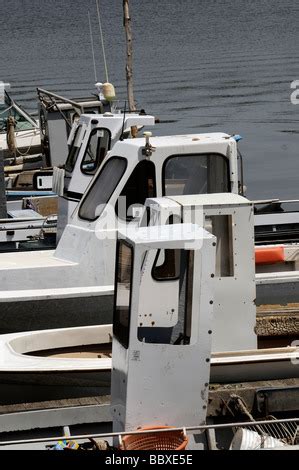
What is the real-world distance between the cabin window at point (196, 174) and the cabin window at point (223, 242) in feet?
6.29

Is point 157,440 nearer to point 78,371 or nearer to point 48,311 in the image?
point 78,371

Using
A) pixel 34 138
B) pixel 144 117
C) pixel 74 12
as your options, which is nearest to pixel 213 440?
pixel 144 117

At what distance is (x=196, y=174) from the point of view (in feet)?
40.5

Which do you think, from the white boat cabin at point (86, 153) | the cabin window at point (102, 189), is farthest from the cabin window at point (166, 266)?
the white boat cabin at point (86, 153)

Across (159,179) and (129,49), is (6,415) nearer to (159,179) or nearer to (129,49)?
(159,179)

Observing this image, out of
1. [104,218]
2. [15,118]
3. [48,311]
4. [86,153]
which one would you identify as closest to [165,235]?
[48,311]

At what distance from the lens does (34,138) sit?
25484mm

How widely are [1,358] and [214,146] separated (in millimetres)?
3445

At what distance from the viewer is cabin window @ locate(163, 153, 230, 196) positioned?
12.3 meters

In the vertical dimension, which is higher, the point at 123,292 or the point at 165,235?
the point at 165,235

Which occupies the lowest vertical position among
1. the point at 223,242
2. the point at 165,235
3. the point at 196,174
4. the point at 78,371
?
the point at 78,371

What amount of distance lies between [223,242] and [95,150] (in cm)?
412

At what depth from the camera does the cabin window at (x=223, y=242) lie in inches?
410

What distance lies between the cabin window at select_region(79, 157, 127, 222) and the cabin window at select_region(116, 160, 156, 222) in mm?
130
